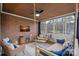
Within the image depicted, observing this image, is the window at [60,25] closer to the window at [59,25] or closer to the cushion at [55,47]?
the window at [59,25]

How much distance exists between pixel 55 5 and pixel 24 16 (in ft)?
2.47

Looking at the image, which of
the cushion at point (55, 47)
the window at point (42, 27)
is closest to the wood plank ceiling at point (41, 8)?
the window at point (42, 27)

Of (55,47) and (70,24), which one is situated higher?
(70,24)

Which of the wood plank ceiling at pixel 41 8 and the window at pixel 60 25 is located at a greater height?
the wood plank ceiling at pixel 41 8

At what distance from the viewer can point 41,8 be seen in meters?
3.10

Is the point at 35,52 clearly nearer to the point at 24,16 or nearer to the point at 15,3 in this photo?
the point at 24,16

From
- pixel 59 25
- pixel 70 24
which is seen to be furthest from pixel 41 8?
pixel 70 24

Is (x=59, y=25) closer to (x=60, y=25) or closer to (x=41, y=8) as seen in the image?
(x=60, y=25)

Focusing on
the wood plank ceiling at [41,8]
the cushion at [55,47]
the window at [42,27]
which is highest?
the wood plank ceiling at [41,8]

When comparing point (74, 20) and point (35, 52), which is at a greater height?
point (74, 20)

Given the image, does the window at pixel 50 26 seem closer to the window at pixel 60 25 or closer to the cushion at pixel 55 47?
the window at pixel 60 25

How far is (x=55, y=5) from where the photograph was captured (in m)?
3.08

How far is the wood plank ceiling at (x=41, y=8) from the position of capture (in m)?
3.04

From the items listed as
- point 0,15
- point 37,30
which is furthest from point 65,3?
point 0,15
